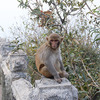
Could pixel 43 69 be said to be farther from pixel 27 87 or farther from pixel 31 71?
pixel 31 71

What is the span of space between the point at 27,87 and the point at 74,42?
5.75 feet

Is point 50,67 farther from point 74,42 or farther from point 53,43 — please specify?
point 74,42

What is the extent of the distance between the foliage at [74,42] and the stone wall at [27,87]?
59 cm

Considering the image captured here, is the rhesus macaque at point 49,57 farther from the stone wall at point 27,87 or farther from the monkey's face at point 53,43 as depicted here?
the stone wall at point 27,87

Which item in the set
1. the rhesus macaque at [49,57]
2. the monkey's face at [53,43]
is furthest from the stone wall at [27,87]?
the monkey's face at [53,43]

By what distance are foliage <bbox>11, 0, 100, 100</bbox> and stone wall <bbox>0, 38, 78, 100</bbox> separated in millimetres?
585

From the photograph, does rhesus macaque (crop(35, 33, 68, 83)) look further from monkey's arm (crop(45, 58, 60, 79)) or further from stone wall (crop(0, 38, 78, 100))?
stone wall (crop(0, 38, 78, 100))

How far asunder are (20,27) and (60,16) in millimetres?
2570

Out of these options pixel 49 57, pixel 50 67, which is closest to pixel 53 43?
pixel 49 57

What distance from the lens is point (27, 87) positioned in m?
2.87

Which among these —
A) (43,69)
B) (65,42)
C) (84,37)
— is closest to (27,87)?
(43,69)

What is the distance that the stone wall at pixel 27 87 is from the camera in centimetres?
160

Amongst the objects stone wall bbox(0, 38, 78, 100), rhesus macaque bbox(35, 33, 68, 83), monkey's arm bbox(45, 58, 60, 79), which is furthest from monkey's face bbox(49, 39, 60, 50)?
stone wall bbox(0, 38, 78, 100)

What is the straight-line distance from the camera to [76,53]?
11.6ft
